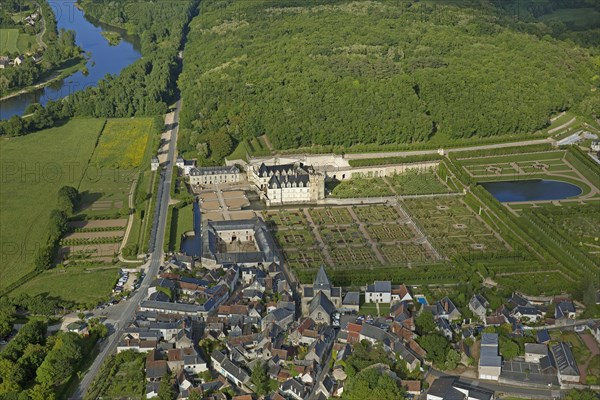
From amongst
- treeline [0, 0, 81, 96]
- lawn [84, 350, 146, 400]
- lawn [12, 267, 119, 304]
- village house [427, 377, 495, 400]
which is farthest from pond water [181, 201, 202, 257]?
treeline [0, 0, 81, 96]

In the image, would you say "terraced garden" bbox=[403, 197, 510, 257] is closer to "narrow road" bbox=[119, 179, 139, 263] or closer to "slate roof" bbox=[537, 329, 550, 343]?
"slate roof" bbox=[537, 329, 550, 343]

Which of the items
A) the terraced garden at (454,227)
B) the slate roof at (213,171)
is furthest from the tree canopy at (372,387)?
the slate roof at (213,171)

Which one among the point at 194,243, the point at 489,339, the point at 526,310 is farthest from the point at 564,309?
the point at 194,243

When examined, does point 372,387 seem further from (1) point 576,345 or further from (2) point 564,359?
(1) point 576,345

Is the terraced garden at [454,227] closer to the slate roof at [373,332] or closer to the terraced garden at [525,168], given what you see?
the terraced garden at [525,168]

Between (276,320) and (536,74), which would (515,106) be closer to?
(536,74)

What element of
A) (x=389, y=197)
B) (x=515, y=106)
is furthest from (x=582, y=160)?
(x=389, y=197)
